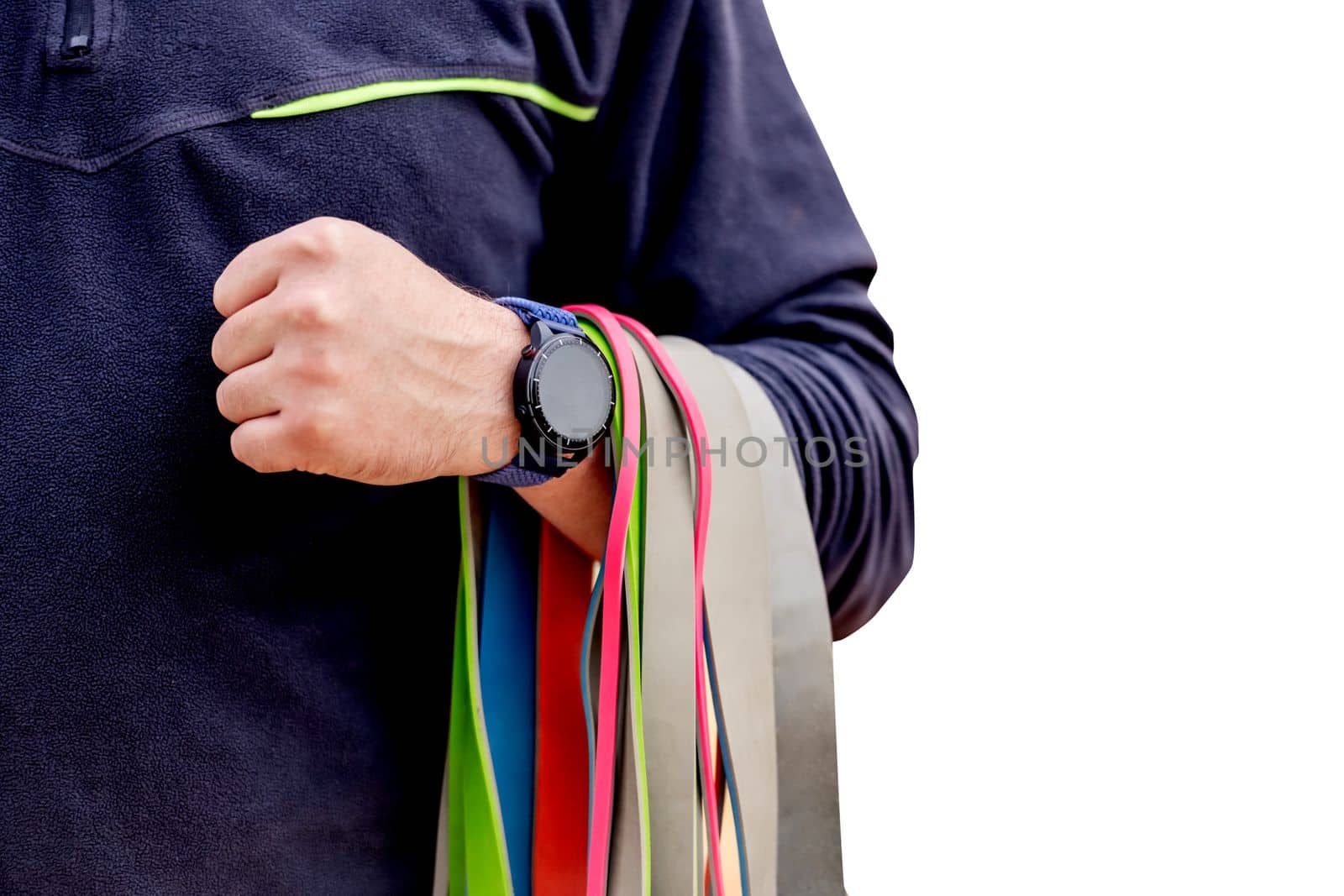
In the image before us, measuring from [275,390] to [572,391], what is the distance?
0.19 meters

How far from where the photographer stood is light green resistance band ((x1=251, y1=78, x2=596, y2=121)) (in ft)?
2.68

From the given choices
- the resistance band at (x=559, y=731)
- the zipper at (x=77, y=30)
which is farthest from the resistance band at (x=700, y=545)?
the zipper at (x=77, y=30)

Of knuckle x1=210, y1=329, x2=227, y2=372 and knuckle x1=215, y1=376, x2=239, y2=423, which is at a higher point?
knuckle x1=210, y1=329, x2=227, y2=372

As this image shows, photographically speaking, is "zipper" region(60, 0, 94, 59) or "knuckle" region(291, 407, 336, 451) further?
"zipper" region(60, 0, 94, 59)

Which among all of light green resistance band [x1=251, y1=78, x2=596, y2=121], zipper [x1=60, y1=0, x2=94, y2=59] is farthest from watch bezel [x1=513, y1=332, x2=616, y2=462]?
zipper [x1=60, y1=0, x2=94, y2=59]

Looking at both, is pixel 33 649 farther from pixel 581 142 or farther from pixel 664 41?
pixel 664 41

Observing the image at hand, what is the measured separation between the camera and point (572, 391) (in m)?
0.76

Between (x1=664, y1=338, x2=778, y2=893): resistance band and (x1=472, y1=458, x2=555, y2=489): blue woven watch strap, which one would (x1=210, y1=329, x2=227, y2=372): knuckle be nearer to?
(x1=472, y1=458, x2=555, y2=489): blue woven watch strap

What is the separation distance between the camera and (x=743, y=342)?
0.96m

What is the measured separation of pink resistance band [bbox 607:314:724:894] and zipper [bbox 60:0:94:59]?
428 mm

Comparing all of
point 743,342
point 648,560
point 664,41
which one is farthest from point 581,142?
point 648,560

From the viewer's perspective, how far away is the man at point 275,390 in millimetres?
723

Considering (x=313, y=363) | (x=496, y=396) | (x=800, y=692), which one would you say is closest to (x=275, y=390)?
(x=313, y=363)

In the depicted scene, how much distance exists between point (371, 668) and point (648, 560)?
264 mm
